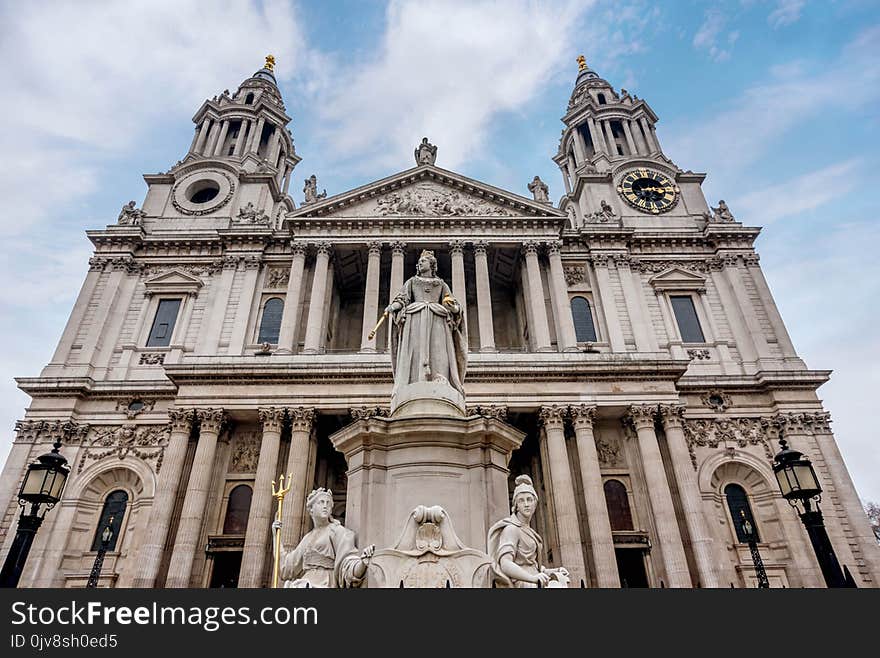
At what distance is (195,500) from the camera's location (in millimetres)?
21766

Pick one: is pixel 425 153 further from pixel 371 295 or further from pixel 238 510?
pixel 238 510

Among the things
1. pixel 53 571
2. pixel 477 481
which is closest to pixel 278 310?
pixel 53 571

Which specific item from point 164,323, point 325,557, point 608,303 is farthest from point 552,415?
point 164,323

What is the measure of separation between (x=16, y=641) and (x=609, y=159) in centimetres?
4062

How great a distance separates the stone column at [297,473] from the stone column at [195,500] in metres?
3.14

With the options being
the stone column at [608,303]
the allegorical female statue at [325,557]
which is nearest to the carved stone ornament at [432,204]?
the stone column at [608,303]

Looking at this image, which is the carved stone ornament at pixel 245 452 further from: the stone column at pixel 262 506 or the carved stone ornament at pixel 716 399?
the carved stone ornament at pixel 716 399

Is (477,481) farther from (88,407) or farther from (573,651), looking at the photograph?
(88,407)

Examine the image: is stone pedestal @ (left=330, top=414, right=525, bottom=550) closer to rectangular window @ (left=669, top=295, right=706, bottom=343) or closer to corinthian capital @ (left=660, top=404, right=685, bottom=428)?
corinthian capital @ (left=660, top=404, right=685, bottom=428)

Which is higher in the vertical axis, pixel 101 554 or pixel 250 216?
pixel 250 216

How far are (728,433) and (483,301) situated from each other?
1300 cm

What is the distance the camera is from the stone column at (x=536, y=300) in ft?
89.5

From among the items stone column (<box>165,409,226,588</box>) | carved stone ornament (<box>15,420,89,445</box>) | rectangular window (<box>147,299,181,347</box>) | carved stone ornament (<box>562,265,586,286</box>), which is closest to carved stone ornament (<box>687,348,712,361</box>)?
carved stone ornament (<box>562,265,586,286</box>)

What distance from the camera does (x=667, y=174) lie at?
37.2 meters
